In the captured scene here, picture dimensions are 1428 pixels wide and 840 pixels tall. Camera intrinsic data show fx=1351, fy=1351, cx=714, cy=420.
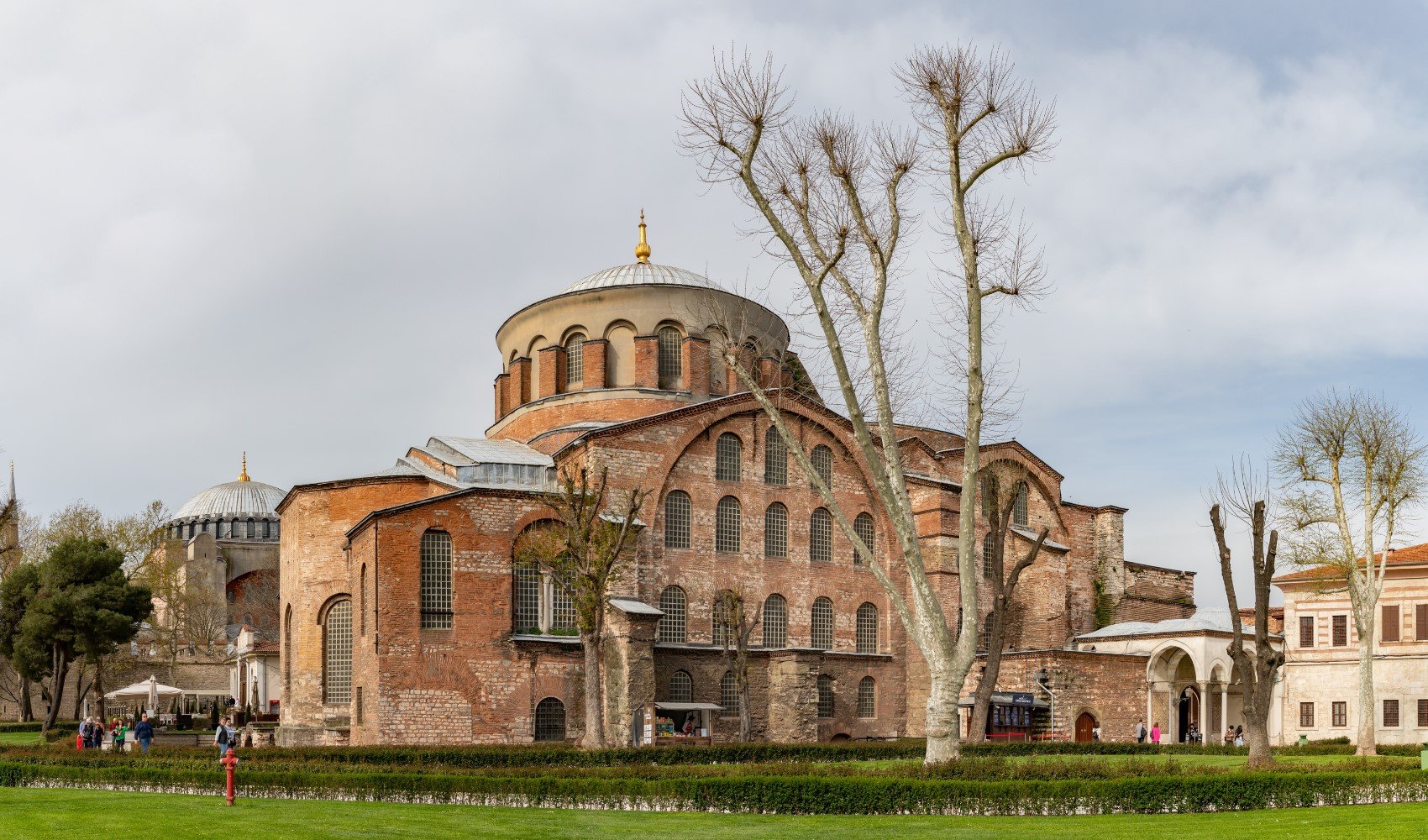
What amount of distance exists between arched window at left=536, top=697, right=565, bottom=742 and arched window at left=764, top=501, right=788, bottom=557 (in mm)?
7918

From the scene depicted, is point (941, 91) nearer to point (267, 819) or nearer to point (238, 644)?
point (267, 819)

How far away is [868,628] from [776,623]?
133 inches

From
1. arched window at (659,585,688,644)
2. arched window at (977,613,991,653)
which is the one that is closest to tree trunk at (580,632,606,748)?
arched window at (659,585,688,644)

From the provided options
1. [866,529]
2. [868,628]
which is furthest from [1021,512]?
[868,628]

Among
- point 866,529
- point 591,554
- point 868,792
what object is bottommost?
point 868,792

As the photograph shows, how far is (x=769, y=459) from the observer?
38.7m

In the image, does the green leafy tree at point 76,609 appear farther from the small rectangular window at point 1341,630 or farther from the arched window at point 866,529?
the small rectangular window at point 1341,630

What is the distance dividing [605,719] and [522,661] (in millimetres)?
2487

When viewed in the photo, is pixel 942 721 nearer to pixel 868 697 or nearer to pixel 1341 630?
pixel 868 697

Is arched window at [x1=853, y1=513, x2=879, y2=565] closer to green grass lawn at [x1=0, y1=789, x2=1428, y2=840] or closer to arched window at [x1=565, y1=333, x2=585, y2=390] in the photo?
arched window at [x1=565, y1=333, x2=585, y2=390]

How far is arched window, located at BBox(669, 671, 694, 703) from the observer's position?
3523 centimetres

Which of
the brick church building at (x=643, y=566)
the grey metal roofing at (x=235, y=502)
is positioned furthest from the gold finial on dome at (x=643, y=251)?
the grey metal roofing at (x=235, y=502)

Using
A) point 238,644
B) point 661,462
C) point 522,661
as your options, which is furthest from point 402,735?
point 238,644

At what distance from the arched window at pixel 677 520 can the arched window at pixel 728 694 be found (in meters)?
3.68
